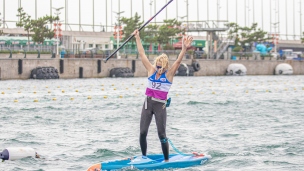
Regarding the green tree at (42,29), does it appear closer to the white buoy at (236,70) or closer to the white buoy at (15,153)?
the white buoy at (236,70)

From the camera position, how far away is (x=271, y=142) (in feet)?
58.1

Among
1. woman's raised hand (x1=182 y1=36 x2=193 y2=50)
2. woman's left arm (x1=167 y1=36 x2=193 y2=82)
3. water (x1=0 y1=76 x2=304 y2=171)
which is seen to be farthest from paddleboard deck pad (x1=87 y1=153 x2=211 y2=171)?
woman's raised hand (x1=182 y1=36 x2=193 y2=50)

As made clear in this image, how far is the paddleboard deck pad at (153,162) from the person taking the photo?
1348 centimetres

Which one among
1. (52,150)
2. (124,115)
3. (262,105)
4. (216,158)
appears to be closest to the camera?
(216,158)

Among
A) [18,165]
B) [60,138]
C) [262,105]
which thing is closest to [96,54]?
[262,105]

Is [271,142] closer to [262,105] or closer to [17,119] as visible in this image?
[17,119]

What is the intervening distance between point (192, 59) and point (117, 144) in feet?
198

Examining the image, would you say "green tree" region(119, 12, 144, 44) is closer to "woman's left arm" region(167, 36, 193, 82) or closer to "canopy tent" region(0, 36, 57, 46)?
"canopy tent" region(0, 36, 57, 46)

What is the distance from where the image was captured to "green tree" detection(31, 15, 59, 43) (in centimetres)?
7781

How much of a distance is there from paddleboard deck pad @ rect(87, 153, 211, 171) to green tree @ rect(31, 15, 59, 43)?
64264 millimetres

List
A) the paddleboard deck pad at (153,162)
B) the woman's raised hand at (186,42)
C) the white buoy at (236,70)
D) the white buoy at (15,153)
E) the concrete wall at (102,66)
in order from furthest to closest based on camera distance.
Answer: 1. the white buoy at (236,70)
2. the concrete wall at (102,66)
3. the white buoy at (15,153)
4. the woman's raised hand at (186,42)
5. the paddleboard deck pad at (153,162)

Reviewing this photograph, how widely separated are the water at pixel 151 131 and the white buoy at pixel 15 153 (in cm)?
12

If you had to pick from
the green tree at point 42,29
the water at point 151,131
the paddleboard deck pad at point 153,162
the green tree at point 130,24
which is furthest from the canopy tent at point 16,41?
the paddleboard deck pad at point 153,162

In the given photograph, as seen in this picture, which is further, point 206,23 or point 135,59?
point 206,23
